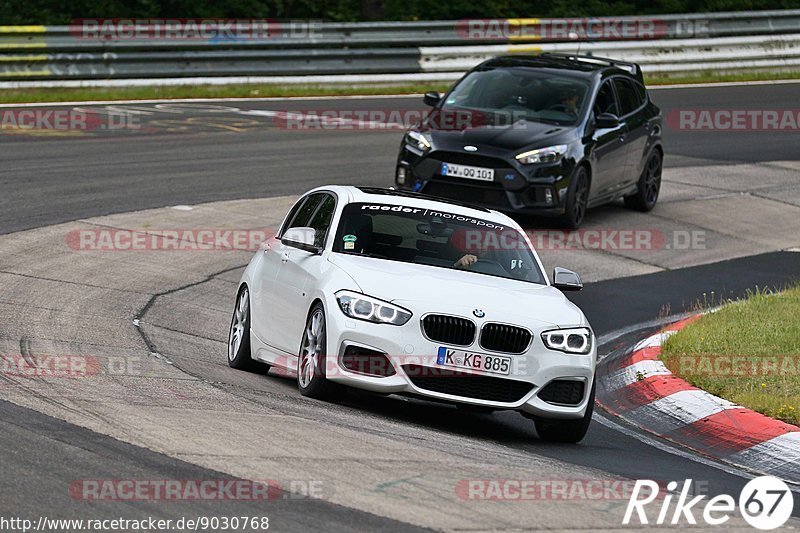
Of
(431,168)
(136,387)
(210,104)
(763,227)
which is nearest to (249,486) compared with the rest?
(136,387)

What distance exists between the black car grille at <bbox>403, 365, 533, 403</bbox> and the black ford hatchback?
7.83 meters

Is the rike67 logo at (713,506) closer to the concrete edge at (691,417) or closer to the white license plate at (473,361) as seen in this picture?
the concrete edge at (691,417)

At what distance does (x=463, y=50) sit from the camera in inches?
1126

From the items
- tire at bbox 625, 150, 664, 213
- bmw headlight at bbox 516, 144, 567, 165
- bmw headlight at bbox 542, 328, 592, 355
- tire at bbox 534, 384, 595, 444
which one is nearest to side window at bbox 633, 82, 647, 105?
tire at bbox 625, 150, 664, 213

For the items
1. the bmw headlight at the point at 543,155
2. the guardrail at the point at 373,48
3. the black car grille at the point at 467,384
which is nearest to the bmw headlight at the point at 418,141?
the bmw headlight at the point at 543,155

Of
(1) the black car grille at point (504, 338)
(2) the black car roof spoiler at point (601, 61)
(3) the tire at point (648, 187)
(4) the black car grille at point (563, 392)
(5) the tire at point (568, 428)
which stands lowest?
(3) the tire at point (648, 187)

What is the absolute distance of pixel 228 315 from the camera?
12.6 m

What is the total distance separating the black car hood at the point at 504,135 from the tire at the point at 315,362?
298 inches

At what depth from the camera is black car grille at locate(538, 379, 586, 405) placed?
8828mm

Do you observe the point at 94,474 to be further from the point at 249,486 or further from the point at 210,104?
the point at 210,104

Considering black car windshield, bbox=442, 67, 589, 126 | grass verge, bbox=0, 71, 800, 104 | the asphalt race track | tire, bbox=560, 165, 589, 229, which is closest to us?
the asphalt race track

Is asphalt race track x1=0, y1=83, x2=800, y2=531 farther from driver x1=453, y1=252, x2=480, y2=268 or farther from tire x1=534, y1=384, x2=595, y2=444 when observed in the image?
driver x1=453, y1=252, x2=480, y2=268

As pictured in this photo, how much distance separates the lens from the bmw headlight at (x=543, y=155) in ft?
54.0

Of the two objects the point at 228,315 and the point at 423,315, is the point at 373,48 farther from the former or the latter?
the point at 423,315
